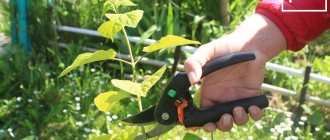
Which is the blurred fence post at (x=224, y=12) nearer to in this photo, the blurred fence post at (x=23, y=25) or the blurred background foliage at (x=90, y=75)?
the blurred background foliage at (x=90, y=75)

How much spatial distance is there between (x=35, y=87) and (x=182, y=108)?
2.09m

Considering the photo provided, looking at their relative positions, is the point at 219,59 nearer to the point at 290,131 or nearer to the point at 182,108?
the point at 182,108

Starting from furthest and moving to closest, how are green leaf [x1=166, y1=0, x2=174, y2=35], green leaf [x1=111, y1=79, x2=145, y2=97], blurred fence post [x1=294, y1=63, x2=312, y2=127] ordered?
green leaf [x1=166, y1=0, x2=174, y2=35]
blurred fence post [x1=294, y1=63, x2=312, y2=127]
green leaf [x1=111, y1=79, x2=145, y2=97]

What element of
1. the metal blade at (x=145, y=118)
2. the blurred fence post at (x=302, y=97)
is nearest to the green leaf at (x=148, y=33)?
the blurred fence post at (x=302, y=97)

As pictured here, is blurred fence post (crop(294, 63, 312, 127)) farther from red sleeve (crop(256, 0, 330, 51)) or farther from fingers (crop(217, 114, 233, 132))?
fingers (crop(217, 114, 233, 132))

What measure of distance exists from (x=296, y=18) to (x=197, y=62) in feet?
1.13

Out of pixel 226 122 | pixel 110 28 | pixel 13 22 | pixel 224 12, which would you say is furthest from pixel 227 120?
pixel 13 22

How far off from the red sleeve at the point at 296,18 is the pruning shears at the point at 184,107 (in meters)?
0.22

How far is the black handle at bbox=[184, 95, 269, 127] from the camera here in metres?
1.23

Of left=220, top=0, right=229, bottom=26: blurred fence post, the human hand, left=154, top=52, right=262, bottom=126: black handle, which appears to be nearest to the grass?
left=220, top=0, right=229, bottom=26: blurred fence post

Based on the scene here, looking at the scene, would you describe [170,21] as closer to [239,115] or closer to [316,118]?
[316,118]

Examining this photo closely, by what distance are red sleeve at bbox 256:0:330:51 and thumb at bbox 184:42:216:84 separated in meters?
0.20

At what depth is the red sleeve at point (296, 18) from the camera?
1388 millimetres

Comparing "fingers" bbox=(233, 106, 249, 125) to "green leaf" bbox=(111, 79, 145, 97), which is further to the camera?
"fingers" bbox=(233, 106, 249, 125)
